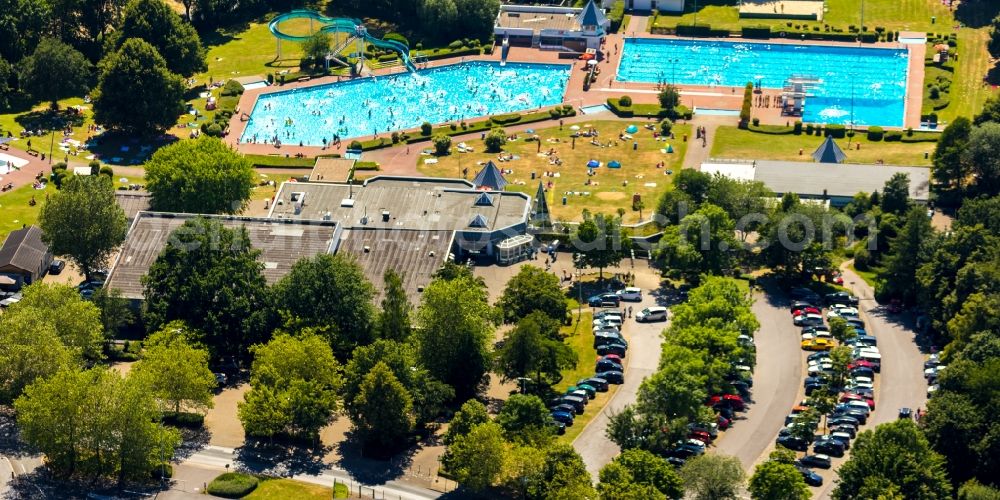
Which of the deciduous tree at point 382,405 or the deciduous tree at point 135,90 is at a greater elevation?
the deciduous tree at point 135,90

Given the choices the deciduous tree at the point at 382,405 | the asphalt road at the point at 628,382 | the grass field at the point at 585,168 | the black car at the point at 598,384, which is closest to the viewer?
the deciduous tree at the point at 382,405

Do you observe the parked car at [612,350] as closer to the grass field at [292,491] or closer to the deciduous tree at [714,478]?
the deciduous tree at [714,478]

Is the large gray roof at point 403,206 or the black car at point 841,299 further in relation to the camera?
the large gray roof at point 403,206

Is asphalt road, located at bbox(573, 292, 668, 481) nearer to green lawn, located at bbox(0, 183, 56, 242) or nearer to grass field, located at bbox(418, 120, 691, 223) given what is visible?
grass field, located at bbox(418, 120, 691, 223)

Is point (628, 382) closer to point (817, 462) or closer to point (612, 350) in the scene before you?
point (612, 350)

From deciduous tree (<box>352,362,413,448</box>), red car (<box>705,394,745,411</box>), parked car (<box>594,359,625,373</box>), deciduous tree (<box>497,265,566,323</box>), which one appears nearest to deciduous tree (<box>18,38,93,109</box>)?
deciduous tree (<box>497,265,566,323</box>)

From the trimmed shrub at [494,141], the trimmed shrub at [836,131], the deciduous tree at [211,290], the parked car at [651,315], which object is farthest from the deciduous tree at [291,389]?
the trimmed shrub at [836,131]

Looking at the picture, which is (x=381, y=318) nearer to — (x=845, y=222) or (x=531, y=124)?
(x=845, y=222)
